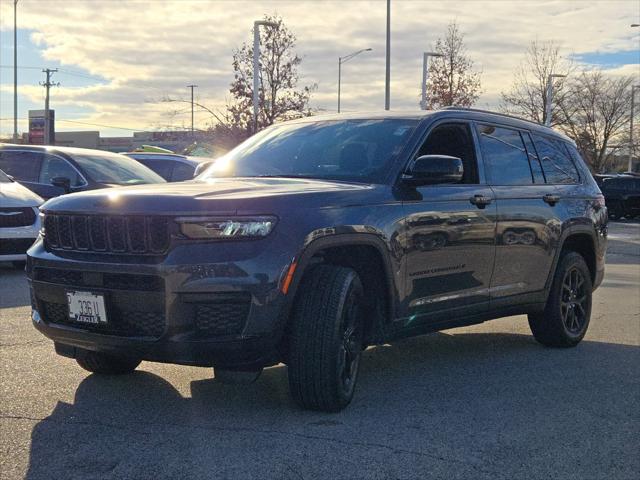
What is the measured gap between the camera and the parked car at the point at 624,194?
1234 inches

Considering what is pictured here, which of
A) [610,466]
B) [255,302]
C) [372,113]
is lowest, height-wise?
[610,466]

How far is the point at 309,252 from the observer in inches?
164

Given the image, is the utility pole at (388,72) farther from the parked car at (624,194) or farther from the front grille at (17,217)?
the front grille at (17,217)

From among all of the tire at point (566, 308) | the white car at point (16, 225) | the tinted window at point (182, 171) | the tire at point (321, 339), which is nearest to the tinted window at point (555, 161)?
the tire at point (566, 308)

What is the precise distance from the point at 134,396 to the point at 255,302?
4.04 feet

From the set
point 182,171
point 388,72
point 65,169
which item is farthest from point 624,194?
point 65,169

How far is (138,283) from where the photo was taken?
3998mm

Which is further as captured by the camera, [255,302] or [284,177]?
[284,177]

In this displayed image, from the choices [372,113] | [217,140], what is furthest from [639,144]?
[372,113]

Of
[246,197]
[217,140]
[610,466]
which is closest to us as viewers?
[610,466]

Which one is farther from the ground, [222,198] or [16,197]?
[222,198]

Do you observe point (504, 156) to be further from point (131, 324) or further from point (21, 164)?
point (21, 164)

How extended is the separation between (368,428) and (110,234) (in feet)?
5.45

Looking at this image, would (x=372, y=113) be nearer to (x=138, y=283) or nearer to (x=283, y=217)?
(x=283, y=217)
